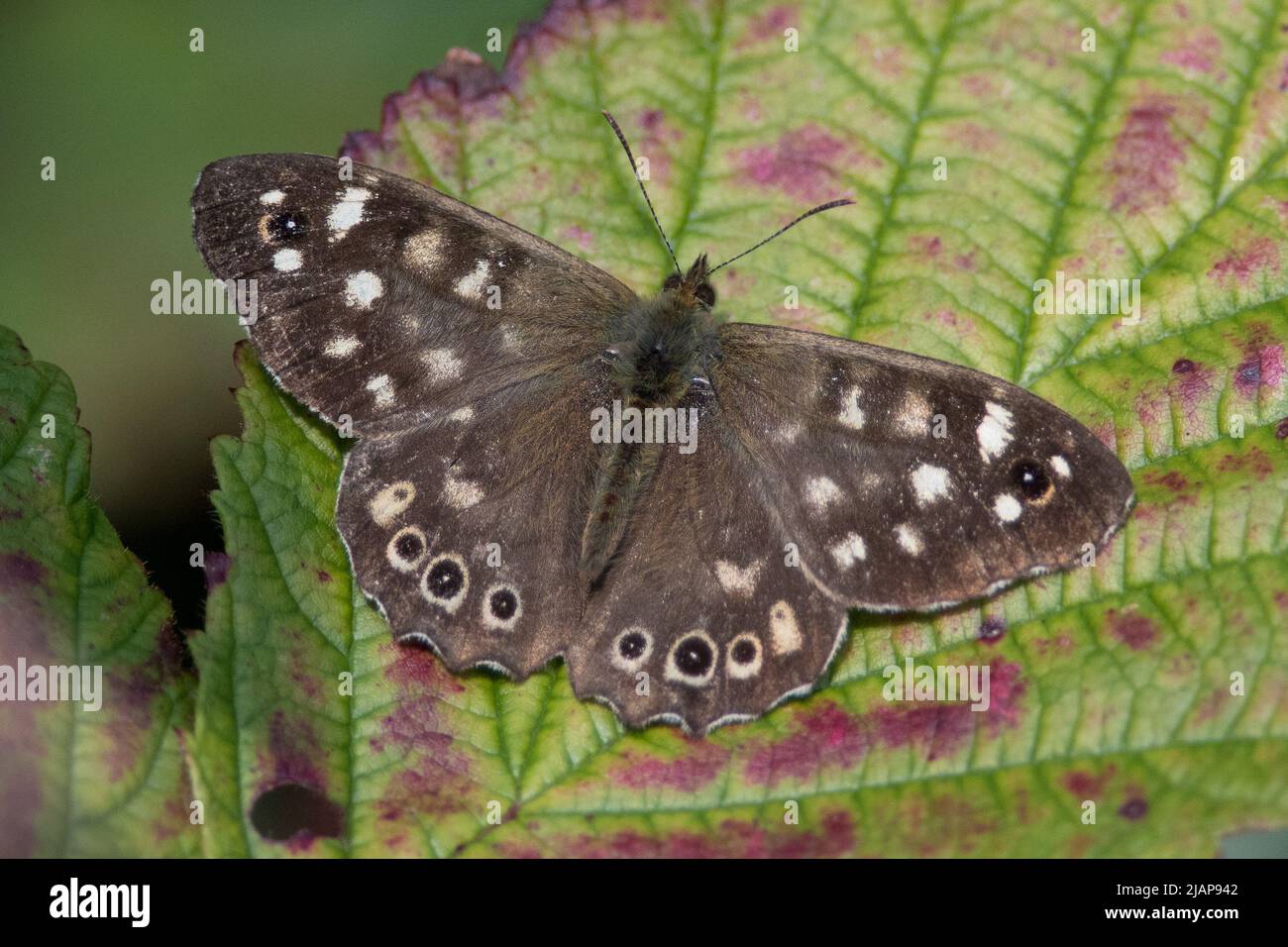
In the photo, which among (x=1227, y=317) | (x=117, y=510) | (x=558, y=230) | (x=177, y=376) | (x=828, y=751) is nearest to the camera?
(x=828, y=751)

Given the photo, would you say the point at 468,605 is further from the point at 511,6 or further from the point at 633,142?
the point at 511,6

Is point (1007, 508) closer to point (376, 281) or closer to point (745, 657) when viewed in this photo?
point (745, 657)

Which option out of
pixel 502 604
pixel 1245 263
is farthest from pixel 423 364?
pixel 1245 263

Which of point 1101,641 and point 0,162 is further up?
point 0,162

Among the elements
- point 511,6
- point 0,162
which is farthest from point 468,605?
point 0,162

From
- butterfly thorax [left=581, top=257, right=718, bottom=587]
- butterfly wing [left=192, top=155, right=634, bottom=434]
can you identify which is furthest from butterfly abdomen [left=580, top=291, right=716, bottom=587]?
butterfly wing [left=192, top=155, right=634, bottom=434]

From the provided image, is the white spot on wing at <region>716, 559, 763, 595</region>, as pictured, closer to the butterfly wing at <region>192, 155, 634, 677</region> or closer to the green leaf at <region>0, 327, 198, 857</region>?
the butterfly wing at <region>192, 155, 634, 677</region>
